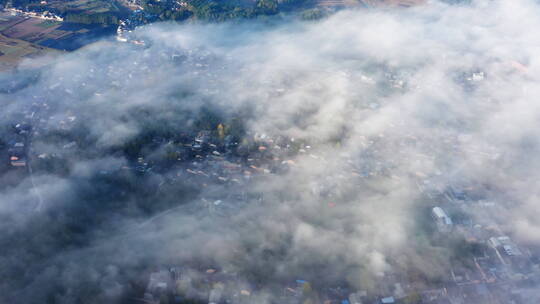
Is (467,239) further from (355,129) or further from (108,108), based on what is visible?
(108,108)

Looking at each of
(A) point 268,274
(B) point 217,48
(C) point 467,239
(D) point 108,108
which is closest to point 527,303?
(C) point 467,239

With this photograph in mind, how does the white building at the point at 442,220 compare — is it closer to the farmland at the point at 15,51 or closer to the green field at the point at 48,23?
the farmland at the point at 15,51

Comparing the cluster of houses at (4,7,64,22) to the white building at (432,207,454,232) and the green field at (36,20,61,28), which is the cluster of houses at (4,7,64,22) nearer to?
the green field at (36,20,61,28)

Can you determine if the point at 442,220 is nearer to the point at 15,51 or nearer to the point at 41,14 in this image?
the point at 15,51

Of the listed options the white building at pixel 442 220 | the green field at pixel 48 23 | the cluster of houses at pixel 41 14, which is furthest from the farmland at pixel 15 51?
the white building at pixel 442 220

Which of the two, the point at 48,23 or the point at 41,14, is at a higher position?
the point at 41,14

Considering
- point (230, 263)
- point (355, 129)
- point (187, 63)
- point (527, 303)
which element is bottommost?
point (527, 303)

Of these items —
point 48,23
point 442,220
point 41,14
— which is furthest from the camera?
Result: point 41,14

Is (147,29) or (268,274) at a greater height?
(147,29)

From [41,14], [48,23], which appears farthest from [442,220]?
[41,14]

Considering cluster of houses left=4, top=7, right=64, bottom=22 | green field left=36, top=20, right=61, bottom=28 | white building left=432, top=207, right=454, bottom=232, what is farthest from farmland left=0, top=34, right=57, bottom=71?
white building left=432, top=207, right=454, bottom=232

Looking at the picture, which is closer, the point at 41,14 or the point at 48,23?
the point at 48,23
